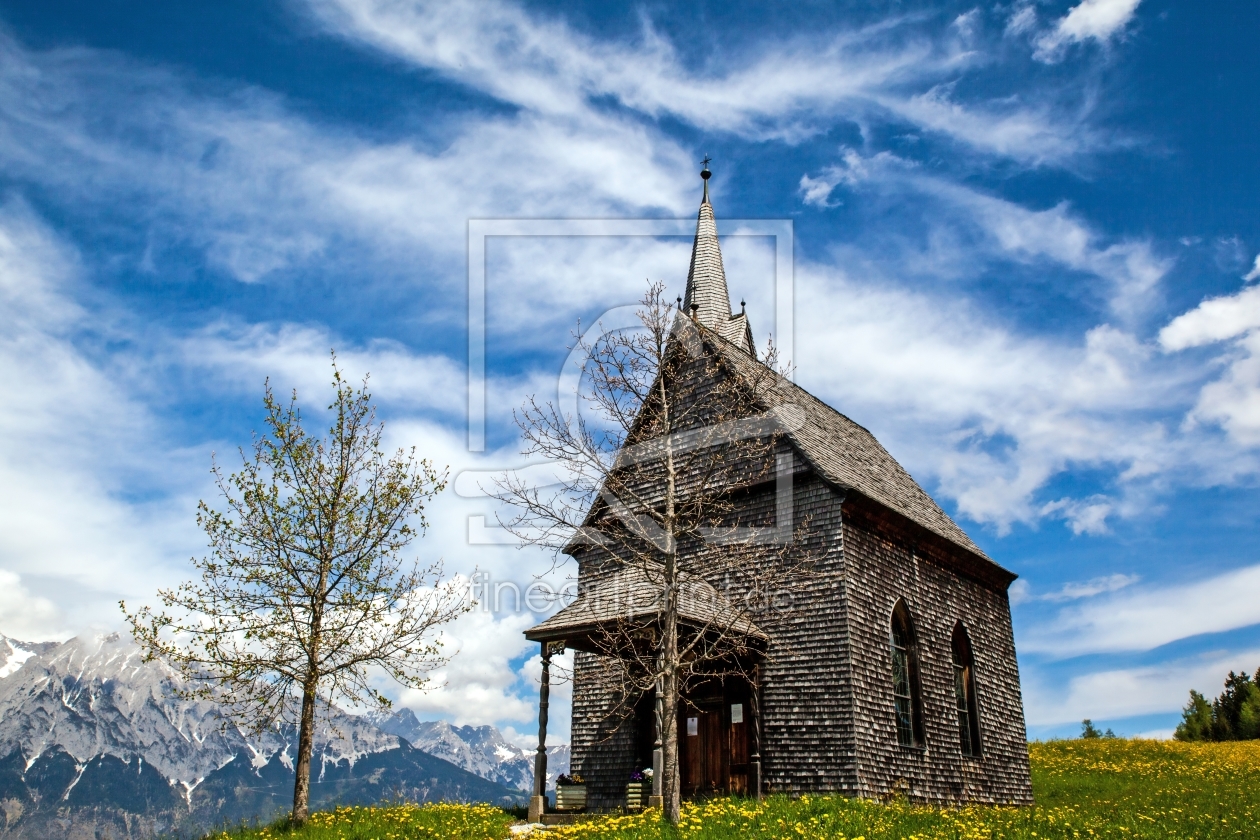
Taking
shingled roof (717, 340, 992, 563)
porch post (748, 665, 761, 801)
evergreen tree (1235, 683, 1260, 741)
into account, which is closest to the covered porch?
porch post (748, 665, 761, 801)

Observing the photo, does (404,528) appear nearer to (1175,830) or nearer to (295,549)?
(295,549)

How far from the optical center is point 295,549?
16766 millimetres

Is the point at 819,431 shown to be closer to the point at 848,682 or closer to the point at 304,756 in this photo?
the point at 848,682

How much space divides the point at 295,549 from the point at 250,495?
4.38ft

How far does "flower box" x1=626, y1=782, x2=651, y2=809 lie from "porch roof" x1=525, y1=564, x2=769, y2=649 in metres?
3.03

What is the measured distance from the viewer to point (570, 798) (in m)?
18.5

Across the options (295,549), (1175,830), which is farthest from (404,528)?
(1175,830)

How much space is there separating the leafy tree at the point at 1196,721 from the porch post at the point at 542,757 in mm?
67135

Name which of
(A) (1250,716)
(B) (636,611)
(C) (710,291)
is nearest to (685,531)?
(B) (636,611)

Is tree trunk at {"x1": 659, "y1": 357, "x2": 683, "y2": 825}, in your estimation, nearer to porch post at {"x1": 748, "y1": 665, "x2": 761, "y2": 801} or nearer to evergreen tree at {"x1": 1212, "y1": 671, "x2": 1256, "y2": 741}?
porch post at {"x1": 748, "y1": 665, "x2": 761, "y2": 801}

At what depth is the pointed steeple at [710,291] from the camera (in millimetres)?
29062

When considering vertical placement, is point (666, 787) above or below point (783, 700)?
below

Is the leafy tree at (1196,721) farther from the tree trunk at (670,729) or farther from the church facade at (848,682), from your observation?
the tree trunk at (670,729)

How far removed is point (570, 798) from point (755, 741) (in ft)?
14.5
